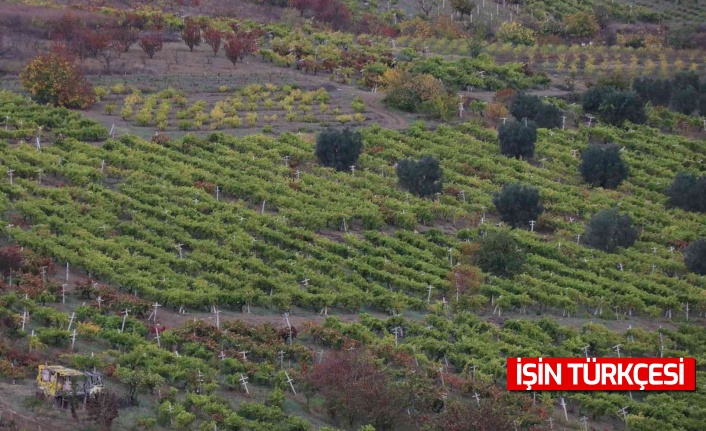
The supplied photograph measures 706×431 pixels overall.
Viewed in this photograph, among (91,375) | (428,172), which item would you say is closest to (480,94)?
(428,172)

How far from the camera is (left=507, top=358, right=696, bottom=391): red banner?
3916 centimetres

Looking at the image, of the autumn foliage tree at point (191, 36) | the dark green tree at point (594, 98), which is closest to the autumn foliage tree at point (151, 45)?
the autumn foliage tree at point (191, 36)

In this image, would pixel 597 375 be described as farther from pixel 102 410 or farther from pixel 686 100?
pixel 686 100

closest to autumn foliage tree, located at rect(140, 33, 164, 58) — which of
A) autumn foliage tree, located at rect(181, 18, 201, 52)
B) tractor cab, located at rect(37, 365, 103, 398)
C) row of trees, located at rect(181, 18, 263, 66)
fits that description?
autumn foliage tree, located at rect(181, 18, 201, 52)

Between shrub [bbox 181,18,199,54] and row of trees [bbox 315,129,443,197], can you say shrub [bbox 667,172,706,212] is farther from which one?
shrub [bbox 181,18,199,54]

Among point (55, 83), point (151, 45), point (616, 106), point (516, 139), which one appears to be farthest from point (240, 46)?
point (616, 106)

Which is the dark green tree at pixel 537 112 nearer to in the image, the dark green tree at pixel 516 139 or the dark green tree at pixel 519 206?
the dark green tree at pixel 516 139

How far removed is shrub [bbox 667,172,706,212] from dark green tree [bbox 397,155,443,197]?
9.44 meters

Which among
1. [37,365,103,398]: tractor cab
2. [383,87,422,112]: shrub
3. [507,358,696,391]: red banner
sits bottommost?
[507,358,696,391]: red banner


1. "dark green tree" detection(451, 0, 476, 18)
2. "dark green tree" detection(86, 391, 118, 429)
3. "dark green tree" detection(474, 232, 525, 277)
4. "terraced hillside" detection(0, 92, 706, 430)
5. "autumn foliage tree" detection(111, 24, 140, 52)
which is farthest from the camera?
"dark green tree" detection(451, 0, 476, 18)

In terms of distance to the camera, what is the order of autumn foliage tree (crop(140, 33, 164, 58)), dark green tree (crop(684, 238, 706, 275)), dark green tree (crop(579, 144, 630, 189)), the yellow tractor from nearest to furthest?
the yellow tractor < dark green tree (crop(684, 238, 706, 275)) < dark green tree (crop(579, 144, 630, 189)) < autumn foliage tree (crop(140, 33, 164, 58))

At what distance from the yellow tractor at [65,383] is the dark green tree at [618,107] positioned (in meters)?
36.9

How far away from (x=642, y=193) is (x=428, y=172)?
958 cm

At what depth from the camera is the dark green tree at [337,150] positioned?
56.7 m
